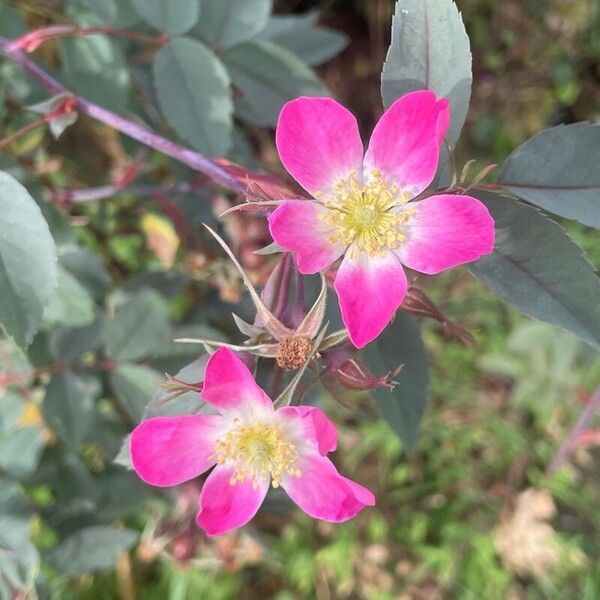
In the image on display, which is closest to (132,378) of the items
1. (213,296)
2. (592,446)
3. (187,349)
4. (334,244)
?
(187,349)

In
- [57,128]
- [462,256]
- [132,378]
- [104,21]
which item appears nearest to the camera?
[462,256]

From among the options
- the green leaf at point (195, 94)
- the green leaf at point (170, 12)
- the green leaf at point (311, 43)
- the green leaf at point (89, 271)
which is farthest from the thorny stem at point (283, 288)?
the green leaf at point (311, 43)

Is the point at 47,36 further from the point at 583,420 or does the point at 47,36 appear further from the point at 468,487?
the point at 468,487

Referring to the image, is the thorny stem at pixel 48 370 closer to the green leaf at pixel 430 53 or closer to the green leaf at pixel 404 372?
the green leaf at pixel 404 372

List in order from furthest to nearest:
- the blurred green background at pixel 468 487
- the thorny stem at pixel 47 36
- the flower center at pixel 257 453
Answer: the blurred green background at pixel 468 487, the thorny stem at pixel 47 36, the flower center at pixel 257 453

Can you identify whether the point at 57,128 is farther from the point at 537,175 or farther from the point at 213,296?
the point at 213,296
